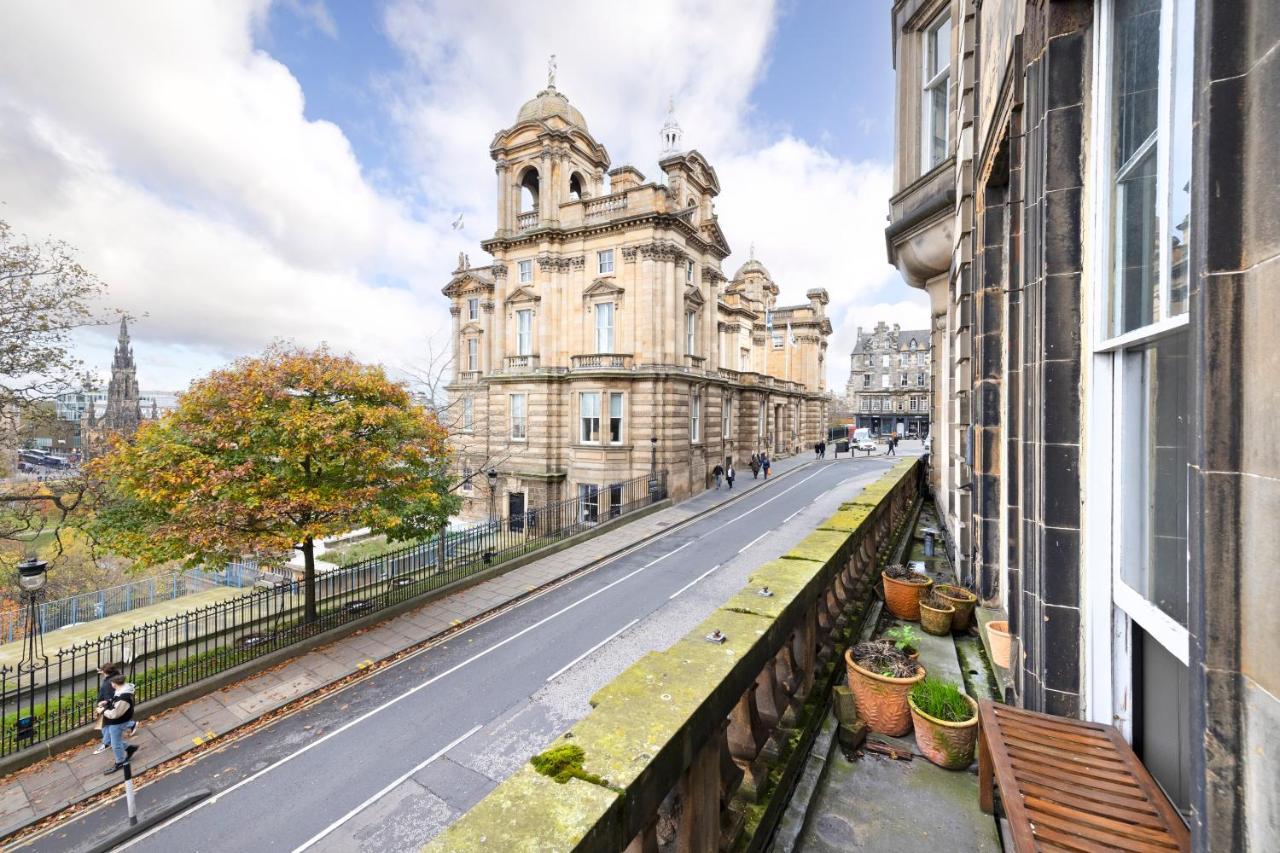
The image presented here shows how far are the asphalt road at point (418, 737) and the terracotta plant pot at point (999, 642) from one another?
6283mm

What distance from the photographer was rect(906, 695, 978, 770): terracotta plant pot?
136 inches

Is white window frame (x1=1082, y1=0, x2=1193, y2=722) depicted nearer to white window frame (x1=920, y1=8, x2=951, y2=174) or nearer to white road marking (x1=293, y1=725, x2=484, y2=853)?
white road marking (x1=293, y1=725, x2=484, y2=853)

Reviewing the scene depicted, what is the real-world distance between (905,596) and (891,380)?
78.7 meters

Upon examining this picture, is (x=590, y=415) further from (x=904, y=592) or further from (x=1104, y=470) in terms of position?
(x=1104, y=470)

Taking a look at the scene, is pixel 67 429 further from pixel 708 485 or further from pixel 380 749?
pixel 708 485

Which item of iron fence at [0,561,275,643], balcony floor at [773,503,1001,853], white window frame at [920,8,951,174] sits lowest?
iron fence at [0,561,275,643]

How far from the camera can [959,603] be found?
567 centimetres

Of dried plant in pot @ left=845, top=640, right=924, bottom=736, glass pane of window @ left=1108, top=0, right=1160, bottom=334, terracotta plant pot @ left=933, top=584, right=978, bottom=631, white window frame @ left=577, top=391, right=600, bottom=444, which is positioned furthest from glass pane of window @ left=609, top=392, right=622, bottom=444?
glass pane of window @ left=1108, top=0, right=1160, bottom=334

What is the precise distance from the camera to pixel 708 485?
28.4 m

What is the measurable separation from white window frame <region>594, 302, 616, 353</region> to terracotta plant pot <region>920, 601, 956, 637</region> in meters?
21.3

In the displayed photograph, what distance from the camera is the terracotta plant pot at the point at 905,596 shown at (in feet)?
19.6

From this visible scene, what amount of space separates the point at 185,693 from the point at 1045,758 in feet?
42.4

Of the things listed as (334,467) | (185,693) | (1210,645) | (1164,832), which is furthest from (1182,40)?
(185,693)

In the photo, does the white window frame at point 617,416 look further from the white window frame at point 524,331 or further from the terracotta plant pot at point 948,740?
the terracotta plant pot at point 948,740
